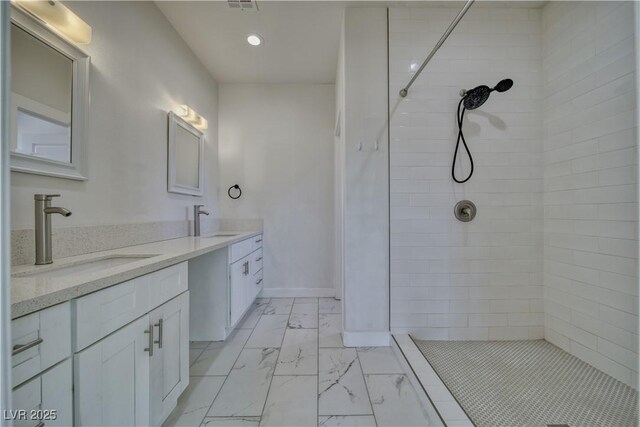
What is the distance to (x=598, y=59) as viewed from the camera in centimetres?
160

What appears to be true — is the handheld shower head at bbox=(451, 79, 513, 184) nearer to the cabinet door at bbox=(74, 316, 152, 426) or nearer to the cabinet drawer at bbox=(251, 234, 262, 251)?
the cabinet drawer at bbox=(251, 234, 262, 251)

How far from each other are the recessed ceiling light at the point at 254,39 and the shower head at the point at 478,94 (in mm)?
1874

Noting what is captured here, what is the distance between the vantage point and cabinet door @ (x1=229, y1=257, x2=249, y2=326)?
2.06 meters

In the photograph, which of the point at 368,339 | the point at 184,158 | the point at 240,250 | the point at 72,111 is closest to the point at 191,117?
the point at 184,158

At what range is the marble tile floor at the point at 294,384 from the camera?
1305mm

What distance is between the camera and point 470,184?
78.3 inches

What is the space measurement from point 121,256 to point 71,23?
120 cm

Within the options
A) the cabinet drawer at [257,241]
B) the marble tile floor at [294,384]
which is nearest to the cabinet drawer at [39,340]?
the marble tile floor at [294,384]

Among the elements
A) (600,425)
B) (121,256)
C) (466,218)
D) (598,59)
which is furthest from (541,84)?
(121,256)

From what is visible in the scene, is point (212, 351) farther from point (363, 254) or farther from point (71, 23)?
point (71, 23)

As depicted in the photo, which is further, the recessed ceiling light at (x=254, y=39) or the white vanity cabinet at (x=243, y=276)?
the recessed ceiling light at (x=254, y=39)

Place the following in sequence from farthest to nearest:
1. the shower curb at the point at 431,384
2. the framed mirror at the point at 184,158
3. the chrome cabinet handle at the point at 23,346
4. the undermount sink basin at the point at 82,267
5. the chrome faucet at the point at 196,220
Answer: the chrome faucet at the point at 196,220 < the framed mirror at the point at 184,158 < the shower curb at the point at 431,384 < the undermount sink basin at the point at 82,267 < the chrome cabinet handle at the point at 23,346

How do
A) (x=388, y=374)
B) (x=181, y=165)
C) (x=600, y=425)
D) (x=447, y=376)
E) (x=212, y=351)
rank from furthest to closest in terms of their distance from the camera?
(x=181, y=165), (x=212, y=351), (x=388, y=374), (x=447, y=376), (x=600, y=425)

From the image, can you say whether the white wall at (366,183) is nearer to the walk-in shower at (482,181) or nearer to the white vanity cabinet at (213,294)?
the walk-in shower at (482,181)
